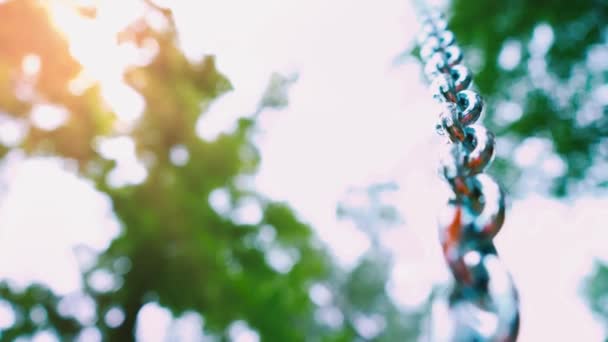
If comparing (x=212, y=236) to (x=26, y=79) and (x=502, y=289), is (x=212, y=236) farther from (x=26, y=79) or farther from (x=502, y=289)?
(x=502, y=289)

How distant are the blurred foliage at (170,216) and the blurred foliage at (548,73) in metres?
2.25

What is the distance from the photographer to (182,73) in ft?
14.8

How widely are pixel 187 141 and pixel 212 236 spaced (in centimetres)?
100

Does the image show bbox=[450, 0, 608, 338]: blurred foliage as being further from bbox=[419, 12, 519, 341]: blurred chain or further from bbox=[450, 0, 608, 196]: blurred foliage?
→ bbox=[419, 12, 519, 341]: blurred chain

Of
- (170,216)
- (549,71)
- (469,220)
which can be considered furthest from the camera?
(170,216)

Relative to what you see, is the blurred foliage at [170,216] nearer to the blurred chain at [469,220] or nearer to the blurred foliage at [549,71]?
the blurred foliage at [549,71]

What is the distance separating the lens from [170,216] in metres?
4.90

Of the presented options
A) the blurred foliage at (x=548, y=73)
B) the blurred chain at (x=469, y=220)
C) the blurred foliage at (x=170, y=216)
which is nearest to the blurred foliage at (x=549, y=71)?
the blurred foliage at (x=548, y=73)

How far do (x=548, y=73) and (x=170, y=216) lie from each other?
3.40 metres

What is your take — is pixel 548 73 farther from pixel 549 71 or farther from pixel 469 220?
pixel 469 220

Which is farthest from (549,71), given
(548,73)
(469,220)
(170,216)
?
(469,220)

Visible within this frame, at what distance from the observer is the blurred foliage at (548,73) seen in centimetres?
374

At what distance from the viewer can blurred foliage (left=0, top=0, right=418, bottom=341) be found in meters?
4.14

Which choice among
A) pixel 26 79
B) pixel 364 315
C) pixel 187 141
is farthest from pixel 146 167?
pixel 364 315
